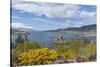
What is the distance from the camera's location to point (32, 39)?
185 centimetres

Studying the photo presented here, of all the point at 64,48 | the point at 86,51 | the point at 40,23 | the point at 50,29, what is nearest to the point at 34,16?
the point at 40,23

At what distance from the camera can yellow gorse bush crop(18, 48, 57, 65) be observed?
1.82 metres

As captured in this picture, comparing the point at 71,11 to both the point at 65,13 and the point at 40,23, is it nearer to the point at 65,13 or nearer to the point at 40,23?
the point at 65,13

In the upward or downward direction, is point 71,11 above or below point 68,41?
above

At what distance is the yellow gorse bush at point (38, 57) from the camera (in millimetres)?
1819

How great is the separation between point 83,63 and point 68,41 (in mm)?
283

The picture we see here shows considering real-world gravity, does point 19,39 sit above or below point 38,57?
above

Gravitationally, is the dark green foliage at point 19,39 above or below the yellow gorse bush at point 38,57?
above

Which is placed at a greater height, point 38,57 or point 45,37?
point 45,37

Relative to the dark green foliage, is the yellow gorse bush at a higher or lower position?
lower

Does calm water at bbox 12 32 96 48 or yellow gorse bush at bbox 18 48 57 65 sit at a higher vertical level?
calm water at bbox 12 32 96 48

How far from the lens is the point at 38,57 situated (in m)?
1.86
